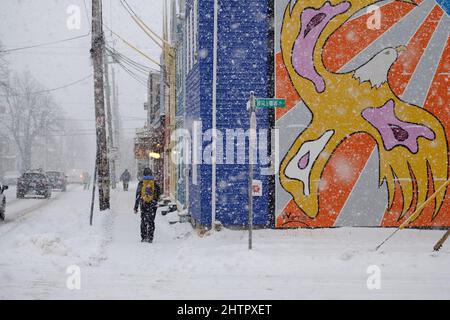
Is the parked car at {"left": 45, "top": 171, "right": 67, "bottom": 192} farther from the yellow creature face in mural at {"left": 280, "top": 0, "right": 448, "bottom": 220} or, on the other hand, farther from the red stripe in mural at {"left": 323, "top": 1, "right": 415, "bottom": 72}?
the red stripe in mural at {"left": 323, "top": 1, "right": 415, "bottom": 72}

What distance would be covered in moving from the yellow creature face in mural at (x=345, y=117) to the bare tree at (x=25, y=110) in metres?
63.7

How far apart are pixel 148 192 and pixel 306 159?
407 cm

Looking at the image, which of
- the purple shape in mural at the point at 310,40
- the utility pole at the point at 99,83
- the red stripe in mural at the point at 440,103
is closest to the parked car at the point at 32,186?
the utility pole at the point at 99,83

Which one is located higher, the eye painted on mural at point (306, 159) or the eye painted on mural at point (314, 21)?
the eye painted on mural at point (314, 21)

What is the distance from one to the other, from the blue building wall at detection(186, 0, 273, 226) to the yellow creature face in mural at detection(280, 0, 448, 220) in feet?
2.24

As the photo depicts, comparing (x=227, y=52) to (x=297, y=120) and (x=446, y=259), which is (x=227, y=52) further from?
(x=446, y=259)

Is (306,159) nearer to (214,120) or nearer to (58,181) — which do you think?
(214,120)

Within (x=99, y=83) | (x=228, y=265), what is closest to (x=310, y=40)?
(x=228, y=265)

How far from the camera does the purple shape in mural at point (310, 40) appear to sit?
1310cm

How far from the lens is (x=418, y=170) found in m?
13.1

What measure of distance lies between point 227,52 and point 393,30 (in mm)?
4251

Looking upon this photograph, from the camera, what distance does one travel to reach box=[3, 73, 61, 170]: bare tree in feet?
240

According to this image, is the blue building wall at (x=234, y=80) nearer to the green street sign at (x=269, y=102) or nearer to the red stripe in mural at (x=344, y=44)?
the red stripe in mural at (x=344, y=44)

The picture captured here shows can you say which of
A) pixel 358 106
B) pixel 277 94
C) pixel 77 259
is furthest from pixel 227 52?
pixel 77 259
